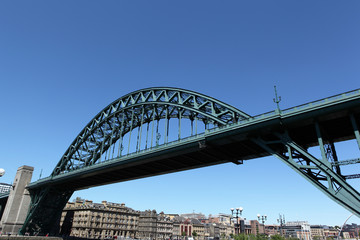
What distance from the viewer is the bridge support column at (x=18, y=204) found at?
222 ft

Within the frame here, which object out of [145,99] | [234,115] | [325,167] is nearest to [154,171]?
[145,99]

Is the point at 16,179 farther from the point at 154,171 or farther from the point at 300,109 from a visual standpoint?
the point at 300,109

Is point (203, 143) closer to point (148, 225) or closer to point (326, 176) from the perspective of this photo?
point (326, 176)

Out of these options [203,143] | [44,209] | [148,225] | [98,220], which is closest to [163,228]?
[148,225]

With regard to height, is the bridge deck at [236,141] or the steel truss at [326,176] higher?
the bridge deck at [236,141]

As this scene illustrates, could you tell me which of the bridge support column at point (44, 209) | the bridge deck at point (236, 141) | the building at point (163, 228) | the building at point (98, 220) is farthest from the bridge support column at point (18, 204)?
the building at point (163, 228)

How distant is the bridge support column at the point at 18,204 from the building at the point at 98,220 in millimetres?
32419

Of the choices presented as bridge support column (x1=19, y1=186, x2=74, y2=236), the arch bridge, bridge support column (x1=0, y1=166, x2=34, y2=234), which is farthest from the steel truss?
bridge support column (x1=0, y1=166, x2=34, y2=234)

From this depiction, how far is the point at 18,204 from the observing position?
234 feet

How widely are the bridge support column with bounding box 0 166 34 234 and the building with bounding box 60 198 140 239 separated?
3242cm

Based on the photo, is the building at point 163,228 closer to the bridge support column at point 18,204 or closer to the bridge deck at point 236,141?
the bridge support column at point 18,204

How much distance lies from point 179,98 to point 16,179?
59.9 meters

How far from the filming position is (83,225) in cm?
10100

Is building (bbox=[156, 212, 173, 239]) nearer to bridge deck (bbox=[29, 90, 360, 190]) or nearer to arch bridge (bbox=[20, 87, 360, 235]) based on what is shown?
arch bridge (bbox=[20, 87, 360, 235])
